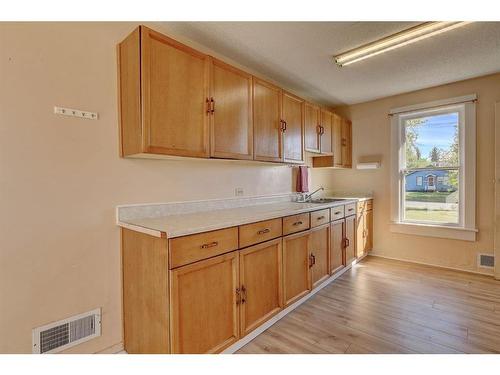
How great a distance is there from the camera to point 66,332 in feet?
5.08

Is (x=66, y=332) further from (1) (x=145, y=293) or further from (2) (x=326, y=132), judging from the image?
(2) (x=326, y=132)

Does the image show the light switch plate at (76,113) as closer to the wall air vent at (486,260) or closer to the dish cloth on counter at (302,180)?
the dish cloth on counter at (302,180)

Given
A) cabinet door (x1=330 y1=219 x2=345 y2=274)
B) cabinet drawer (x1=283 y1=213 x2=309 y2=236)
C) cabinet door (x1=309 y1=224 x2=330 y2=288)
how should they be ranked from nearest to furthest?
cabinet drawer (x1=283 y1=213 x2=309 y2=236), cabinet door (x1=309 y1=224 x2=330 y2=288), cabinet door (x1=330 y1=219 x2=345 y2=274)

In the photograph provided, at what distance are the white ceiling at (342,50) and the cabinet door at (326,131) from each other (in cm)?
35

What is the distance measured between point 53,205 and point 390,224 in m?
3.94

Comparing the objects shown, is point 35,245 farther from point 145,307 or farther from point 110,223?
point 145,307

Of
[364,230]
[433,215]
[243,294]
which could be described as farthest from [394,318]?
[433,215]

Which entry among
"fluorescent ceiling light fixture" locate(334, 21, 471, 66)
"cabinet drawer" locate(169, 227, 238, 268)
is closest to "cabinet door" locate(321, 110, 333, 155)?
"fluorescent ceiling light fixture" locate(334, 21, 471, 66)

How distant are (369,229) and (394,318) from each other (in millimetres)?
1830

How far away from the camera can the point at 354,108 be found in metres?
4.05

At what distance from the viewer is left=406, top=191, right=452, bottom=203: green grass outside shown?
3.36m

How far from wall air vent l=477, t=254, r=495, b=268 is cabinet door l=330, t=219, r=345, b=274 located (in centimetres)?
164

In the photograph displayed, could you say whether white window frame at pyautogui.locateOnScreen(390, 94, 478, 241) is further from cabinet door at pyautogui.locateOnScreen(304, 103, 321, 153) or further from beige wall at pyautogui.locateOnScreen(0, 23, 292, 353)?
beige wall at pyautogui.locateOnScreen(0, 23, 292, 353)
